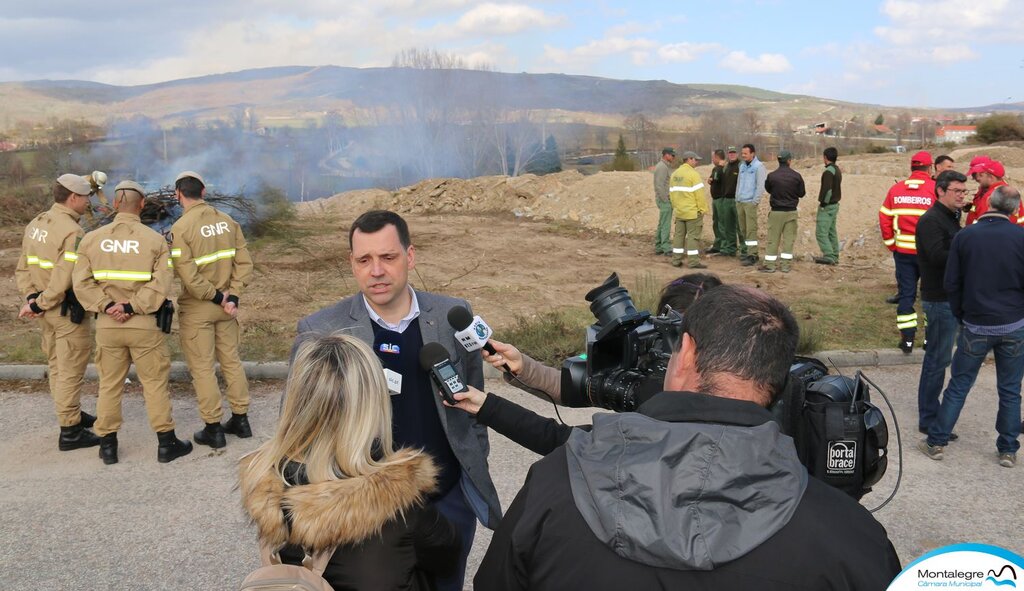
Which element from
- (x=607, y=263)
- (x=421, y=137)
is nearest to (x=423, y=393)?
(x=607, y=263)

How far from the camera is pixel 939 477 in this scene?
544 cm

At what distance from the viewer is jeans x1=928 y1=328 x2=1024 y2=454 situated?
17.7 feet

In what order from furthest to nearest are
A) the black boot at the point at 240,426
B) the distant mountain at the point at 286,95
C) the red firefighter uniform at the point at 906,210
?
the distant mountain at the point at 286,95
the red firefighter uniform at the point at 906,210
the black boot at the point at 240,426

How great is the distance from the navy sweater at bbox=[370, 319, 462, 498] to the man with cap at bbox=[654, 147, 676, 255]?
12.3 metres

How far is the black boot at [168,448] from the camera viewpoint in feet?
18.9

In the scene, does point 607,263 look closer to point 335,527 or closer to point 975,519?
point 975,519

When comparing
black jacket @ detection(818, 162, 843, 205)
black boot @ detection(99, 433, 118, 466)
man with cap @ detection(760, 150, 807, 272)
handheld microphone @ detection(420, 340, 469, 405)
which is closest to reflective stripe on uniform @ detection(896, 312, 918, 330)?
man with cap @ detection(760, 150, 807, 272)

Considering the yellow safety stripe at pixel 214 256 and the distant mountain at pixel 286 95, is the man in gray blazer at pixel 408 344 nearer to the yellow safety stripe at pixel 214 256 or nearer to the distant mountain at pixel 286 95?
the yellow safety stripe at pixel 214 256

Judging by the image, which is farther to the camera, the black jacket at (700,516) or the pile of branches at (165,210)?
the pile of branches at (165,210)

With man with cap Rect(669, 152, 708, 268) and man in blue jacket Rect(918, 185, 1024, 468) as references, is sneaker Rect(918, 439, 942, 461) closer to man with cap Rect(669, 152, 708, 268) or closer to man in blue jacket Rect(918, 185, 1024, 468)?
man in blue jacket Rect(918, 185, 1024, 468)

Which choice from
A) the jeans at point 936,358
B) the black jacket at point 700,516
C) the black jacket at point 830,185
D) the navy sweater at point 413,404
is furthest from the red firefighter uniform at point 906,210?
the black jacket at point 700,516

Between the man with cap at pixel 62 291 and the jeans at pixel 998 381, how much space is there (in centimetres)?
666

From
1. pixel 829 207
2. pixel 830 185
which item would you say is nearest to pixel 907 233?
pixel 830 185

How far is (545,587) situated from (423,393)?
1314mm
